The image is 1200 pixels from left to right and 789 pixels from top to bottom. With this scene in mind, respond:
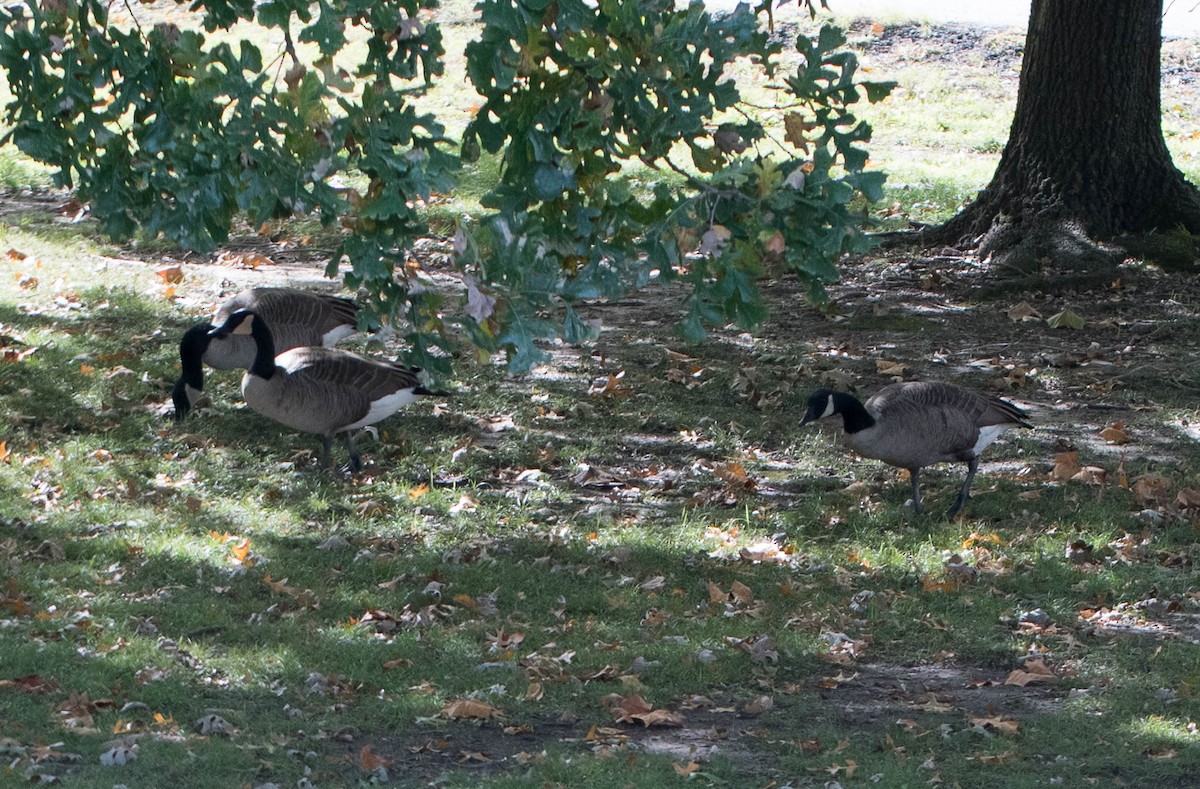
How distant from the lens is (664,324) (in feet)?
37.6

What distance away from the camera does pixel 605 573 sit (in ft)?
23.9

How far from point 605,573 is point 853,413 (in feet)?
5.99

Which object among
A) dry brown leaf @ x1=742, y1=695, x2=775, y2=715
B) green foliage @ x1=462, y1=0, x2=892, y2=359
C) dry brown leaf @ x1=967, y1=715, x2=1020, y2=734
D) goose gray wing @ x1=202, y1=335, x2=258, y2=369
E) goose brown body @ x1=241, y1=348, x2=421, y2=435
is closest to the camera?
green foliage @ x1=462, y1=0, x2=892, y2=359

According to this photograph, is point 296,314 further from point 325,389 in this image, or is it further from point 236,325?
point 325,389

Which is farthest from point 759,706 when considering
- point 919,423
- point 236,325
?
point 236,325

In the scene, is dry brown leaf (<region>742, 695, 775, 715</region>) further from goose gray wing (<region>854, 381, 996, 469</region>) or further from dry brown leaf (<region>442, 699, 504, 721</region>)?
goose gray wing (<region>854, 381, 996, 469</region>)

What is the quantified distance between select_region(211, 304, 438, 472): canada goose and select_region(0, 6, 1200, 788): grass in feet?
1.23

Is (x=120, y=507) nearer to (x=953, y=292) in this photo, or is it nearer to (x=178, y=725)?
(x=178, y=725)

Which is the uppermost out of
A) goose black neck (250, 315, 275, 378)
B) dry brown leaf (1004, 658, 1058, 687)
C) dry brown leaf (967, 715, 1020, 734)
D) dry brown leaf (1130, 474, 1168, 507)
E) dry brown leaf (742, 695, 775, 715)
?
goose black neck (250, 315, 275, 378)

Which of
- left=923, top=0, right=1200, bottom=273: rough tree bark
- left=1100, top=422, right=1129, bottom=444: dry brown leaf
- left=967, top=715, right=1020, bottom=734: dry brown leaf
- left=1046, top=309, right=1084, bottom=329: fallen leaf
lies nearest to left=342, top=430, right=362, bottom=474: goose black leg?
left=967, top=715, right=1020, bottom=734: dry brown leaf

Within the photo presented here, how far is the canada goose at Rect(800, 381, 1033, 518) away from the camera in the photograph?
7.89 metres

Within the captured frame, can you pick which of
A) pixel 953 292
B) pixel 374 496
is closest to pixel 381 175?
pixel 374 496

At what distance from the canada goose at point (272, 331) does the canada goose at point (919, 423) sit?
148 inches

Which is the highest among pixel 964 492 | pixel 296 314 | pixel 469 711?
pixel 296 314
